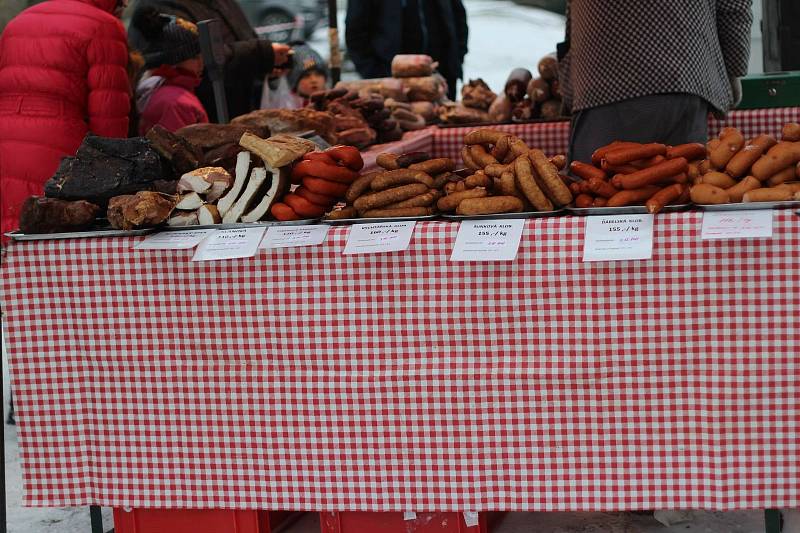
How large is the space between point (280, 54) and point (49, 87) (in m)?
2.39

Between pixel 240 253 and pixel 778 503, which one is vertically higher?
pixel 240 253

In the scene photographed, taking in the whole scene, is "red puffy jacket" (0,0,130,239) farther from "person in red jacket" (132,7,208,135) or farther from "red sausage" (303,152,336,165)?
"red sausage" (303,152,336,165)

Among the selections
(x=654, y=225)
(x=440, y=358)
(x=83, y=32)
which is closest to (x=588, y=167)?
(x=654, y=225)

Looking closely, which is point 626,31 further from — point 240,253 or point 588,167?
point 240,253

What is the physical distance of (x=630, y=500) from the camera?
9.15ft

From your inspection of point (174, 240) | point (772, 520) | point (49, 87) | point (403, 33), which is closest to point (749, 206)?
point (772, 520)

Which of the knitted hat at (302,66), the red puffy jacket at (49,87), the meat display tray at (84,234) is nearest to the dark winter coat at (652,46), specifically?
the meat display tray at (84,234)

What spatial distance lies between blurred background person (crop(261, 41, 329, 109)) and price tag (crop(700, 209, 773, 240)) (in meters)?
4.63

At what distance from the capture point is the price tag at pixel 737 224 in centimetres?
252

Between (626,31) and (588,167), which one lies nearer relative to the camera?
(588,167)

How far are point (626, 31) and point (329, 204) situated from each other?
1402 mm

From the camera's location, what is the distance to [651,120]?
3.77m

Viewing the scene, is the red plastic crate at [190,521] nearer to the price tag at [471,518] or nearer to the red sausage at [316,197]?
the price tag at [471,518]

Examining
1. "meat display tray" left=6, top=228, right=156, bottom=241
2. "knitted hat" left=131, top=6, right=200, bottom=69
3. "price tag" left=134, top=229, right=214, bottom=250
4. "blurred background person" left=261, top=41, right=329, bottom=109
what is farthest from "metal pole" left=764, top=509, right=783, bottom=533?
"blurred background person" left=261, top=41, right=329, bottom=109
